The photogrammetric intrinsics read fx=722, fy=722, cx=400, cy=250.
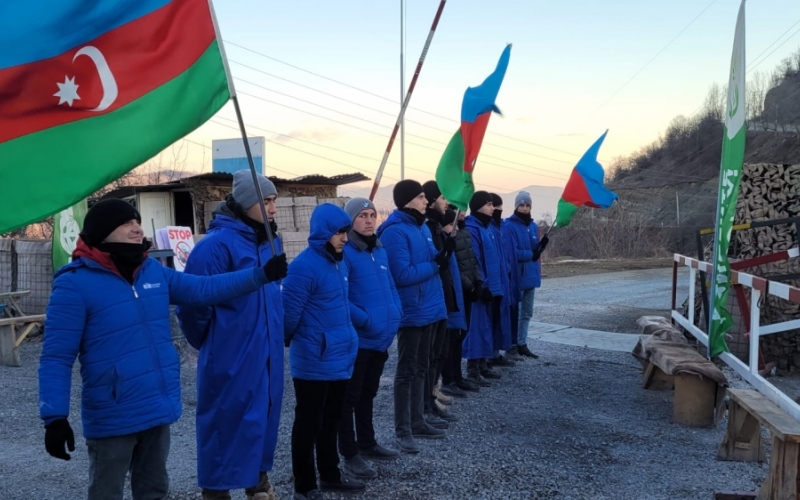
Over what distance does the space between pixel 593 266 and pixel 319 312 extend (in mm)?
20886

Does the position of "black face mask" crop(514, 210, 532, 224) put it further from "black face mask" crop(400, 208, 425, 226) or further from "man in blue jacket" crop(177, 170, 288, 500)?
"man in blue jacket" crop(177, 170, 288, 500)

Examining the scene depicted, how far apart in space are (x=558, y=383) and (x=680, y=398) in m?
1.75

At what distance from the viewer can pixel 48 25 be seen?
298 cm

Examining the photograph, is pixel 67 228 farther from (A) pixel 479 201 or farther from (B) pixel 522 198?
(B) pixel 522 198

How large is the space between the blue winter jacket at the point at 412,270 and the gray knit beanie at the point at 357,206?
68 cm

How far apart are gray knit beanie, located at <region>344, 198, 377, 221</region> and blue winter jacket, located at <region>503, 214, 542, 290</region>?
408cm

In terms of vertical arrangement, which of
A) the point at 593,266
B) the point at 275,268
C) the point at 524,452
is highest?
the point at 275,268

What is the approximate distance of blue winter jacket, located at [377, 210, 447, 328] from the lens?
5539 mm

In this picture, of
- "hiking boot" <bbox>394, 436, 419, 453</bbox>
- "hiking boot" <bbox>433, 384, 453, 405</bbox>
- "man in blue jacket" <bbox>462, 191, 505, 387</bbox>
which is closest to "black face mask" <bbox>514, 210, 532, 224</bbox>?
"man in blue jacket" <bbox>462, 191, 505, 387</bbox>

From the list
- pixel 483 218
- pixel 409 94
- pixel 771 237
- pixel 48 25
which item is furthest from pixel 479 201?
pixel 48 25

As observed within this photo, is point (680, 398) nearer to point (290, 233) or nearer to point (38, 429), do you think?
point (38, 429)

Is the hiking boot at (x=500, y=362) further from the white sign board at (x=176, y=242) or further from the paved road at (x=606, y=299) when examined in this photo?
the white sign board at (x=176, y=242)

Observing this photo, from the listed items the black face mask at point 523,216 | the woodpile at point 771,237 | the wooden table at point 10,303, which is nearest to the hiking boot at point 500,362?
the black face mask at point 523,216

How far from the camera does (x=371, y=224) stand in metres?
4.89
